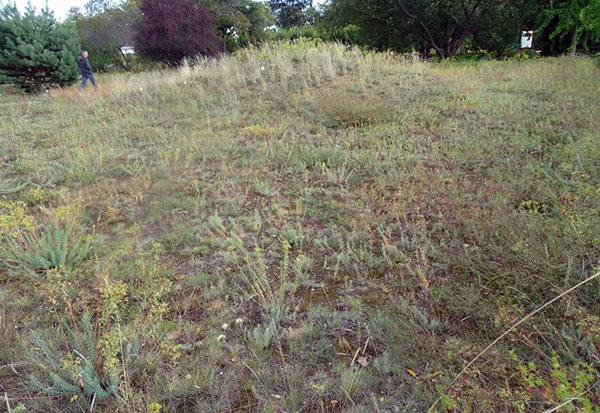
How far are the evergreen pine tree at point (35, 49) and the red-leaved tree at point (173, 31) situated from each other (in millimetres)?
3639

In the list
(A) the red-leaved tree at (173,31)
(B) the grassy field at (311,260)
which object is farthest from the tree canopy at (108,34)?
(B) the grassy field at (311,260)

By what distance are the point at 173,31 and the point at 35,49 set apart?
19.2ft

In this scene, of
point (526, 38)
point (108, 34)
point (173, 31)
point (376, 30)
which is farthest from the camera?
point (108, 34)

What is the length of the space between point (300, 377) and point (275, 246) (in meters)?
1.31

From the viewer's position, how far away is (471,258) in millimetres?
2492

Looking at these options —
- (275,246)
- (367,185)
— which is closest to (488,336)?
(275,246)

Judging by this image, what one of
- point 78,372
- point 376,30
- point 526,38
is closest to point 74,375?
point 78,372

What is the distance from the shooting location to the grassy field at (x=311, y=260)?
1.75 m

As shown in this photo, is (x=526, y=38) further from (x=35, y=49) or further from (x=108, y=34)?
(x=108, y=34)

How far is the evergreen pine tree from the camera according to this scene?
38.5 feet

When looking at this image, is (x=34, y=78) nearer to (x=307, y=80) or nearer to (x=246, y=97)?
(x=246, y=97)

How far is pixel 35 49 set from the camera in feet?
38.9

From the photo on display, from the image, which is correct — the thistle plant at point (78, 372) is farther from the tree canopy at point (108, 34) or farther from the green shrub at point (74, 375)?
the tree canopy at point (108, 34)

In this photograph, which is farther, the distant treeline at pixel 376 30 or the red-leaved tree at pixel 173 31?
the red-leaved tree at pixel 173 31
